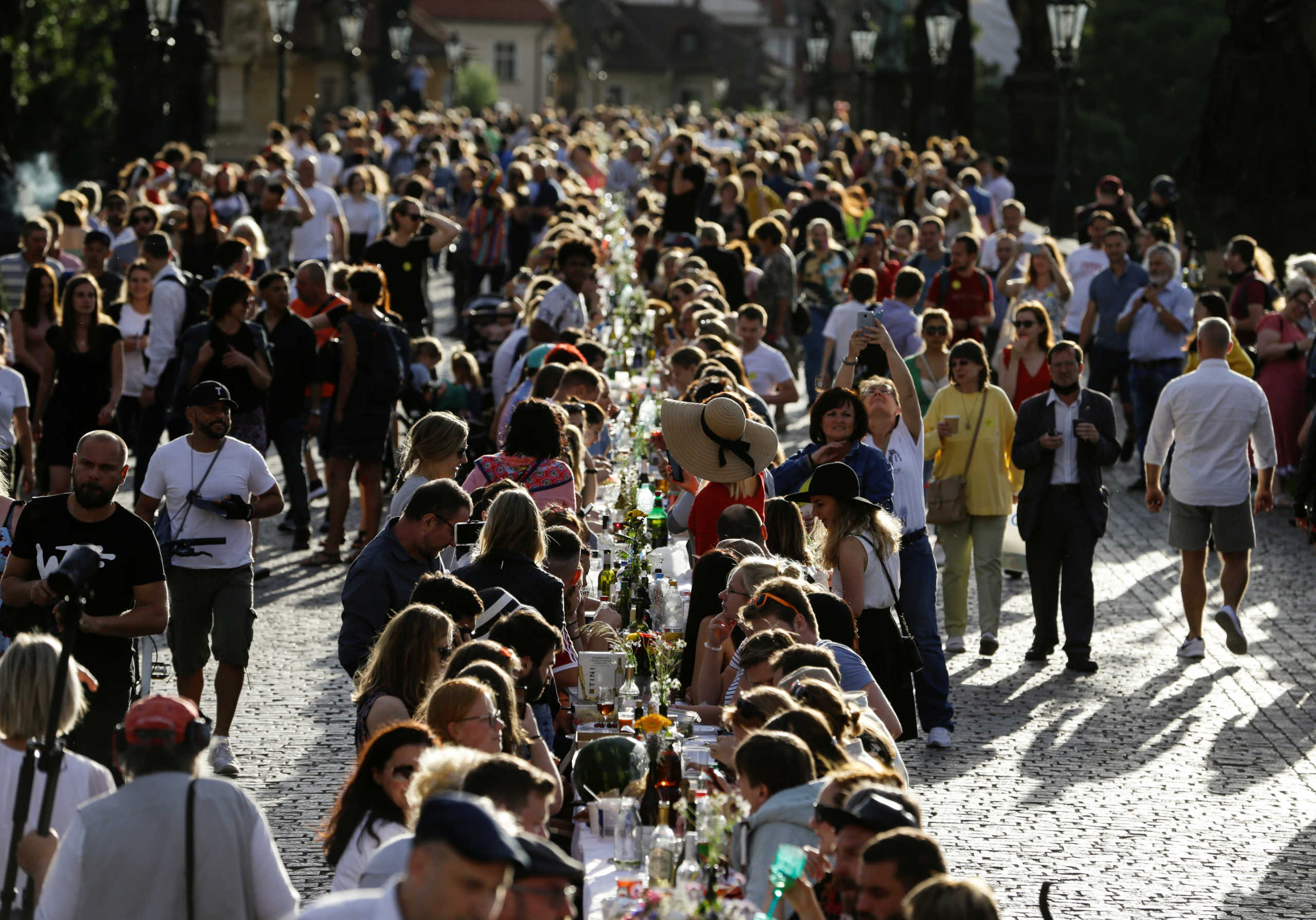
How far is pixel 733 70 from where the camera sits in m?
153

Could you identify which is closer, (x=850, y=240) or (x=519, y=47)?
(x=850, y=240)

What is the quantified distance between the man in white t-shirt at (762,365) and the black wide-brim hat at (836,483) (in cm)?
608

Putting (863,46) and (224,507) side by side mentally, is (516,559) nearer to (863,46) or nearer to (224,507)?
(224,507)

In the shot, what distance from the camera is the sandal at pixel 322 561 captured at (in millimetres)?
13742

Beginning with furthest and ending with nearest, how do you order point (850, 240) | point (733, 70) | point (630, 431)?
point (733, 70) < point (850, 240) < point (630, 431)

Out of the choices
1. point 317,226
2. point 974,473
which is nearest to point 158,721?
point 974,473

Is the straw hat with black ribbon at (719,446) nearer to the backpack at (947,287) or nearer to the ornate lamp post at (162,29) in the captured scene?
the backpack at (947,287)

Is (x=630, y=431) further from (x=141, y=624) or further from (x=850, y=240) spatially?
(x=850, y=240)

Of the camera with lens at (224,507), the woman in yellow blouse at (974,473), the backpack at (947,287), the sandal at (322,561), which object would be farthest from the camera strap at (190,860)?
the backpack at (947,287)

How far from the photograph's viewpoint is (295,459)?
548 inches

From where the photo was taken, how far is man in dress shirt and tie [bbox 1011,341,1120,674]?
1155 cm

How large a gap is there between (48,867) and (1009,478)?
300 inches

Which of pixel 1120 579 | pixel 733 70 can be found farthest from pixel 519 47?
pixel 1120 579

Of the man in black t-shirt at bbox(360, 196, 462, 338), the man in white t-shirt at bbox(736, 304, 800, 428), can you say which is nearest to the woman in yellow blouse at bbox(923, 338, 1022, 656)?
the man in white t-shirt at bbox(736, 304, 800, 428)
